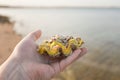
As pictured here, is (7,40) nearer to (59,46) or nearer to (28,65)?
(59,46)

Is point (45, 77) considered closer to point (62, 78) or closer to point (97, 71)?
point (62, 78)

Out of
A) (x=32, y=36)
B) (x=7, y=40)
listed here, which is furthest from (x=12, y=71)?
(x=7, y=40)

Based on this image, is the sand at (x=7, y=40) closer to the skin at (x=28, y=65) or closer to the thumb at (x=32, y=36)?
the thumb at (x=32, y=36)

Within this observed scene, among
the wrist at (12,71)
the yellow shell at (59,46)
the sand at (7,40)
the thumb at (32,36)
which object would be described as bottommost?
the sand at (7,40)

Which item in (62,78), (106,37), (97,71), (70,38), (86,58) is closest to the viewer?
(70,38)

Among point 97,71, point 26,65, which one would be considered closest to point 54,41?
point 26,65


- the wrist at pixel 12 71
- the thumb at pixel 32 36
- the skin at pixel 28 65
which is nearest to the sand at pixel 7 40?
the thumb at pixel 32 36
